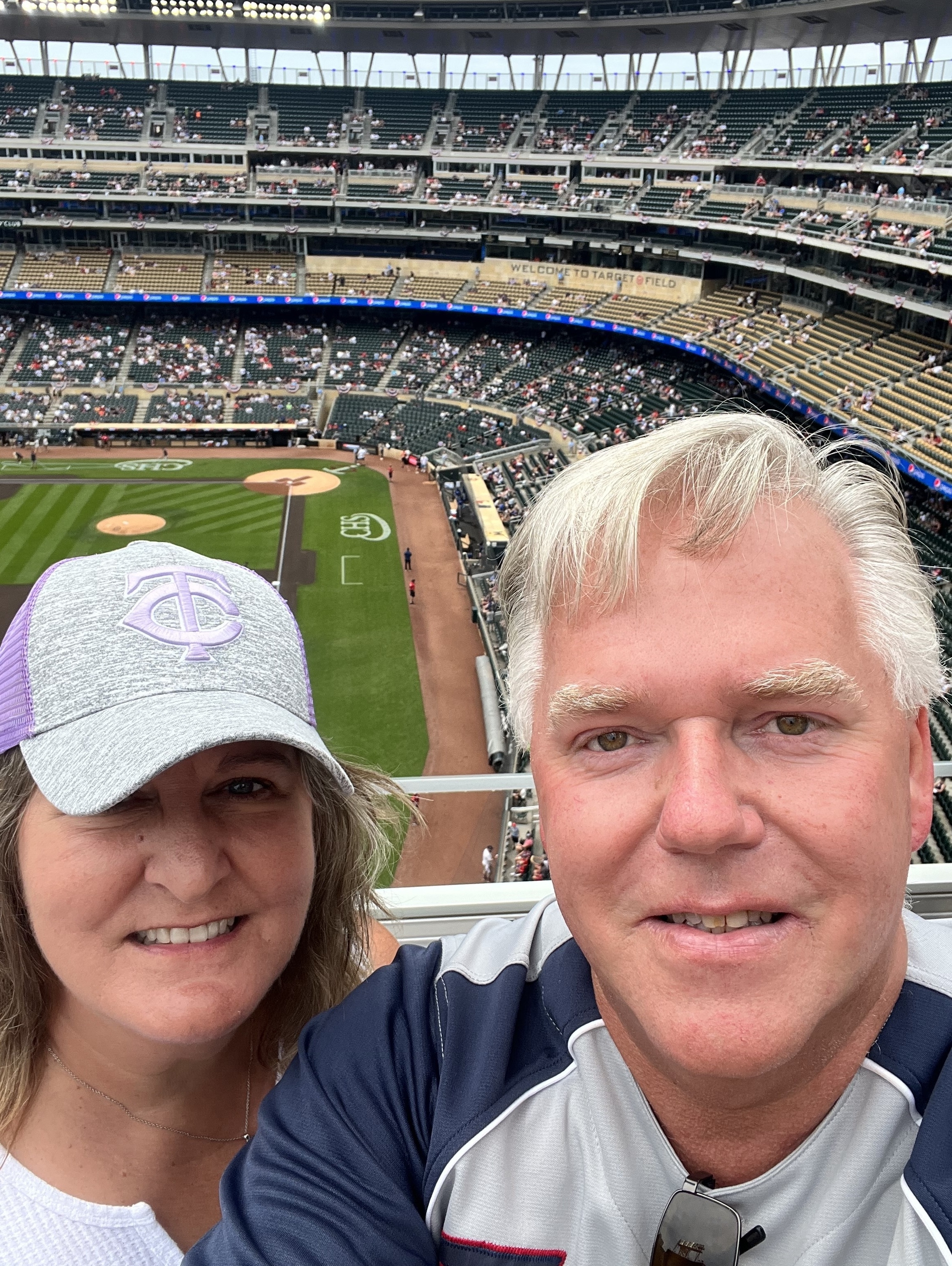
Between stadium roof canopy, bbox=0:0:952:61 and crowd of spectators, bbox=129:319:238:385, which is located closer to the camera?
stadium roof canopy, bbox=0:0:952:61

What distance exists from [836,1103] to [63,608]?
1.97 meters

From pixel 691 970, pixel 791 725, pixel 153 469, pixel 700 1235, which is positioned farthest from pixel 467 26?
pixel 700 1235

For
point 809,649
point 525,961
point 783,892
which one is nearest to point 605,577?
point 809,649

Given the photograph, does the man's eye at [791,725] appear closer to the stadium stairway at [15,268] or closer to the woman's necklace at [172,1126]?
the woman's necklace at [172,1126]

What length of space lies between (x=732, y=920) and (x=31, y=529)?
36.3 meters

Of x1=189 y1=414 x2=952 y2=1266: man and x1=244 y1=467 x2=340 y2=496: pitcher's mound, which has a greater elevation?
x1=189 y1=414 x2=952 y2=1266: man

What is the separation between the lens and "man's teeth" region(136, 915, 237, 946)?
1.97 m

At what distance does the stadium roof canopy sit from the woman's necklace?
168 feet

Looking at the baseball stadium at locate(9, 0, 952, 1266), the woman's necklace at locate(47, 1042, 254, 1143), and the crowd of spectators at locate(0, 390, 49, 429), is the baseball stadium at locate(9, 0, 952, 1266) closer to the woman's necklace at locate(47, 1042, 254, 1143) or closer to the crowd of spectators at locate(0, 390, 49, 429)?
the woman's necklace at locate(47, 1042, 254, 1143)

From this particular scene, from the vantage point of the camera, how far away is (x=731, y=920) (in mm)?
1619

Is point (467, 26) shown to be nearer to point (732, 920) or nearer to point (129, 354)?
point (129, 354)

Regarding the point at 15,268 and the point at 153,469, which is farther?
the point at 15,268

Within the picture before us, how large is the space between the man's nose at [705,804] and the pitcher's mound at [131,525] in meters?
33.4

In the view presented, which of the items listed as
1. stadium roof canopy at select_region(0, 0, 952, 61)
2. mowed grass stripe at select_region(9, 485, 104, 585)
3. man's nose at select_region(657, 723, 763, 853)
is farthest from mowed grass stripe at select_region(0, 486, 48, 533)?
man's nose at select_region(657, 723, 763, 853)
